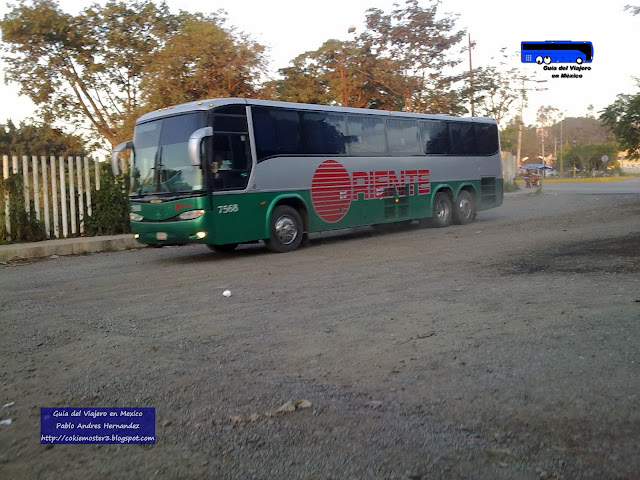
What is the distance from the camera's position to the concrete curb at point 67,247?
1405 centimetres

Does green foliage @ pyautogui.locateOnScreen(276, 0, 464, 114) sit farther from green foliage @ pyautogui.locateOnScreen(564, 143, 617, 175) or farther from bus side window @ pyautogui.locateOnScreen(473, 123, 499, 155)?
green foliage @ pyautogui.locateOnScreen(564, 143, 617, 175)

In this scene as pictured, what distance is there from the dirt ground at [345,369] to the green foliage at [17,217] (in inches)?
245

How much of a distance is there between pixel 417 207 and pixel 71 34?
47.1ft

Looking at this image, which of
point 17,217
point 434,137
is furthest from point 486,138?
point 17,217

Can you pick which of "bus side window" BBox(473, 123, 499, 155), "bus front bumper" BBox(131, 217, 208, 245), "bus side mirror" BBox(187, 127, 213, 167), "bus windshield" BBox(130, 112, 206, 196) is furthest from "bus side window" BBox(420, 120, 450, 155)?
"bus front bumper" BBox(131, 217, 208, 245)

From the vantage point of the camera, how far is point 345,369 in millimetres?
4957

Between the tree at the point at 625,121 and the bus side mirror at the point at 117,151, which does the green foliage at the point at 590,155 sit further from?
the bus side mirror at the point at 117,151

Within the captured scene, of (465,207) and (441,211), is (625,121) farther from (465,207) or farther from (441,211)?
(441,211)

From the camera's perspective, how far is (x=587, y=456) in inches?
130

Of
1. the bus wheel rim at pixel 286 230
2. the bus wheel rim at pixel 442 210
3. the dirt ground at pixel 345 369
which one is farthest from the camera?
the bus wheel rim at pixel 442 210

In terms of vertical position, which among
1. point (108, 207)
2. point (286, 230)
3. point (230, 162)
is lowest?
point (286, 230)

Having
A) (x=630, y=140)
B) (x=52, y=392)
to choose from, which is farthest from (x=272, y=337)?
(x=630, y=140)

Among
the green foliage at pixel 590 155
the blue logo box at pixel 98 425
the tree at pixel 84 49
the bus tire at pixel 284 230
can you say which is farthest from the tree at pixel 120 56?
the green foliage at pixel 590 155

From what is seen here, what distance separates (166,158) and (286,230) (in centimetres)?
279
